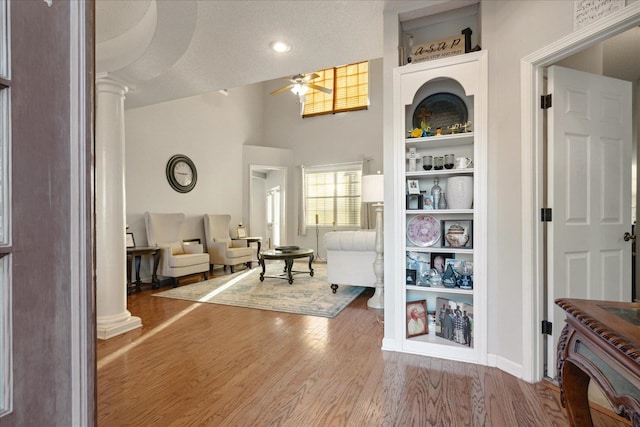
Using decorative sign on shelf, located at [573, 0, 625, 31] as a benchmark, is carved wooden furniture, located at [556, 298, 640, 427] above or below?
below

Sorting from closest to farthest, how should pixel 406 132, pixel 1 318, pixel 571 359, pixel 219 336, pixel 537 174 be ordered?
pixel 1 318
pixel 571 359
pixel 537 174
pixel 406 132
pixel 219 336

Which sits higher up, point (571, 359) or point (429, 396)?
point (571, 359)

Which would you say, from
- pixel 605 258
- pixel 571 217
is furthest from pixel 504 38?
pixel 605 258

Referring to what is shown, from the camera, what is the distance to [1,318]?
463mm

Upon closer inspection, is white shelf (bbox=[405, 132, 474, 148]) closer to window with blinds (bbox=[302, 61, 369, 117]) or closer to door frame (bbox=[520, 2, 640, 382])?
door frame (bbox=[520, 2, 640, 382])

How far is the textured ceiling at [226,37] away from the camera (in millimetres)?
2375

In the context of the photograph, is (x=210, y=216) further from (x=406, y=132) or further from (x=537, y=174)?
(x=537, y=174)

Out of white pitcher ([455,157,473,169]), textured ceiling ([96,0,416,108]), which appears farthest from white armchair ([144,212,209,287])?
white pitcher ([455,157,473,169])

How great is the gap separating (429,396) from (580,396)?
2.90 feet

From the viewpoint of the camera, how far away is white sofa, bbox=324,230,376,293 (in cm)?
394

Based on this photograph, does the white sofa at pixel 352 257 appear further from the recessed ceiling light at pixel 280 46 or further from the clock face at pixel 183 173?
the clock face at pixel 183 173

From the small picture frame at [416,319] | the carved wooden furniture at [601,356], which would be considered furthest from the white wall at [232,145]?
the carved wooden furniture at [601,356]

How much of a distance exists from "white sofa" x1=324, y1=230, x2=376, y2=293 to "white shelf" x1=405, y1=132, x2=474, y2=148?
155 cm

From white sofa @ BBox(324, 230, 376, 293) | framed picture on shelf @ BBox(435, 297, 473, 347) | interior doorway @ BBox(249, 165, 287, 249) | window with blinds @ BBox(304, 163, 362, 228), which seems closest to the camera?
framed picture on shelf @ BBox(435, 297, 473, 347)
